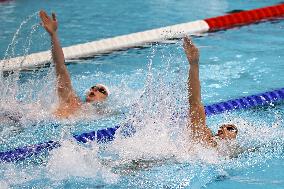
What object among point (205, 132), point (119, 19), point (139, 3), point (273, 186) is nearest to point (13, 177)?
point (205, 132)

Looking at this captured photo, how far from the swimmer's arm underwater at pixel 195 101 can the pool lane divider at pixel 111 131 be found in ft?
2.00

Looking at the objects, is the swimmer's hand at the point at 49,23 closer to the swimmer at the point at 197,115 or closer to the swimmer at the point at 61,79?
the swimmer at the point at 61,79

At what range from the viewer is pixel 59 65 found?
433 cm

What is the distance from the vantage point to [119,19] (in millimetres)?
7508

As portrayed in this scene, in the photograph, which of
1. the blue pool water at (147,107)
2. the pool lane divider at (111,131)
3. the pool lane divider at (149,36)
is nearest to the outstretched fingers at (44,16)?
the blue pool water at (147,107)

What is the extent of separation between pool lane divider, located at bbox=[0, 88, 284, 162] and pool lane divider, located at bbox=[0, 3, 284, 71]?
1.84 meters

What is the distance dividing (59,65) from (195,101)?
4.11 ft

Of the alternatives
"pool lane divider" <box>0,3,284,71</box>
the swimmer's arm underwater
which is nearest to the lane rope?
"pool lane divider" <box>0,3,284,71</box>

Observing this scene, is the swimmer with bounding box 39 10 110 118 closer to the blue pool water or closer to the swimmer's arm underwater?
the blue pool water

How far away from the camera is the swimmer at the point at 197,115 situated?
3346 mm

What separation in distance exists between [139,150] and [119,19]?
411 cm

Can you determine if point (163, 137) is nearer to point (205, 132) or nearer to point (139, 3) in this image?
point (205, 132)

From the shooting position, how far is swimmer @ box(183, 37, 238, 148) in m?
3.35

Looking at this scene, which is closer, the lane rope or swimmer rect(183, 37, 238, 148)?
swimmer rect(183, 37, 238, 148)
